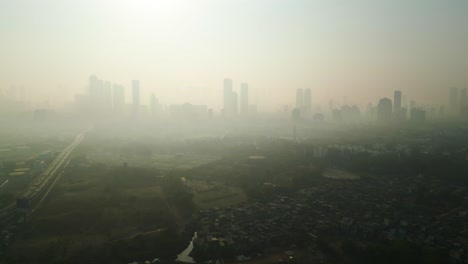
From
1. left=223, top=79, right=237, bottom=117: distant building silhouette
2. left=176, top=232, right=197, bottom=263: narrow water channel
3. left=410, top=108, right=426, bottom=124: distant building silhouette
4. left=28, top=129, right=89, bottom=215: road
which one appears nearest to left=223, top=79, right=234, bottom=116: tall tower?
left=223, top=79, right=237, bottom=117: distant building silhouette

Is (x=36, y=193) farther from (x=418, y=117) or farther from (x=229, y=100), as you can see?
(x=418, y=117)

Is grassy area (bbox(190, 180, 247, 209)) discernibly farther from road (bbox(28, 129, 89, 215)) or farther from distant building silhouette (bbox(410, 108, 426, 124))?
distant building silhouette (bbox(410, 108, 426, 124))

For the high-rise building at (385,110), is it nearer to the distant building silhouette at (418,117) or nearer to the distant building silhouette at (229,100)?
the distant building silhouette at (418,117)

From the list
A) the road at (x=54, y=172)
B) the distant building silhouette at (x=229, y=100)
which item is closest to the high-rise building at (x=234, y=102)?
the distant building silhouette at (x=229, y=100)

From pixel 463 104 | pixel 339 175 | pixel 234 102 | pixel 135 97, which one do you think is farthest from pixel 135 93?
pixel 463 104

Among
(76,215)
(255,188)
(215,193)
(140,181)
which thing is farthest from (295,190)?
(76,215)
